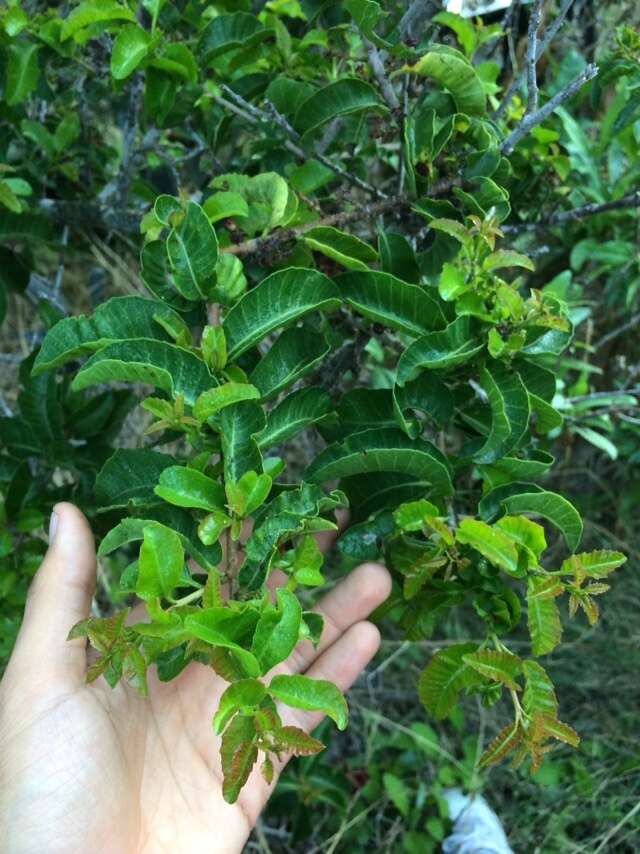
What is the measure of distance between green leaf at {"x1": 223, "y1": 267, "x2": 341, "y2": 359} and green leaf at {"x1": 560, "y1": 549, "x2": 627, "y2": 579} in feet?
1.24

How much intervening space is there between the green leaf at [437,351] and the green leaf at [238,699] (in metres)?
0.36

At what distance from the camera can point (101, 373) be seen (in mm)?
812

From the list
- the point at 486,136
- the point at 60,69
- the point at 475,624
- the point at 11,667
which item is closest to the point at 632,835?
the point at 475,624

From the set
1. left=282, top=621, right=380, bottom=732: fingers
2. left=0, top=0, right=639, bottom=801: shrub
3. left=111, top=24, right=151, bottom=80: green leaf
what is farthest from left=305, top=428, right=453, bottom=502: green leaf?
left=111, top=24, right=151, bottom=80: green leaf

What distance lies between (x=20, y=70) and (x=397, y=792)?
1.78 m

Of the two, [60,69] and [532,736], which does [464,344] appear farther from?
[60,69]

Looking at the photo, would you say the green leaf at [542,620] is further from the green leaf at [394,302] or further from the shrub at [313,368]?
Result: the green leaf at [394,302]

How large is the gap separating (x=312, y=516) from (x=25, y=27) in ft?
2.76

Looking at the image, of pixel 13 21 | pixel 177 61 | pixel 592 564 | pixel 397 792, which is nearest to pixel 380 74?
pixel 177 61

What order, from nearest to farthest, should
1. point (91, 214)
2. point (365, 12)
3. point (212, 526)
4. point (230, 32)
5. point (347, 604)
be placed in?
point (212, 526) < point (365, 12) < point (230, 32) < point (347, 604) < point (91, 214)

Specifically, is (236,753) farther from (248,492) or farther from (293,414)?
(293,414)

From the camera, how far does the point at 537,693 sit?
0.79 meters

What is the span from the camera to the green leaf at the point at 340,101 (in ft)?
3.23

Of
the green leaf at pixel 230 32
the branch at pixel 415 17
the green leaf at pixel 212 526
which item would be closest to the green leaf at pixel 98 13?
the green leaf at pixel 230 32
